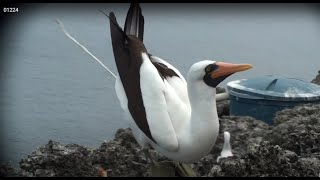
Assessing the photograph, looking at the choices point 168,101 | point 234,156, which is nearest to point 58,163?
point 168,101

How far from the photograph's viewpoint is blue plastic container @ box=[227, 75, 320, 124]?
14.9ft

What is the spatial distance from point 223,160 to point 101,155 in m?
0.85

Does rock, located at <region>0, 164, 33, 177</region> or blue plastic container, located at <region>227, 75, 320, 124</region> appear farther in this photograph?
blue plastic container, located at <region>227, 75, 320, 124</region>

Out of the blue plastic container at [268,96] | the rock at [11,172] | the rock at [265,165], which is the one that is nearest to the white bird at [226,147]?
the rock at [265,165]

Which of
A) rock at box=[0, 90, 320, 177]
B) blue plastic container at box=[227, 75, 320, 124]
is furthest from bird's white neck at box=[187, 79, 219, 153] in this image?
blue plastic container at box=[227, 75, 320, 124]

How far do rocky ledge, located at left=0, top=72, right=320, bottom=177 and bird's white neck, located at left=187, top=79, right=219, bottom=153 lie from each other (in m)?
0.16

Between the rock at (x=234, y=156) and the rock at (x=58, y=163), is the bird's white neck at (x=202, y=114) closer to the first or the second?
the rock at (x=234, y=156)

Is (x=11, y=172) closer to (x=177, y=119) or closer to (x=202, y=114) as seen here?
(x=177, y=119)

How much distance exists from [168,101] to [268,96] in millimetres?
1681

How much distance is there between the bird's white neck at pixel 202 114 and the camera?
2.92m

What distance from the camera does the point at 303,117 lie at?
12.1 feet

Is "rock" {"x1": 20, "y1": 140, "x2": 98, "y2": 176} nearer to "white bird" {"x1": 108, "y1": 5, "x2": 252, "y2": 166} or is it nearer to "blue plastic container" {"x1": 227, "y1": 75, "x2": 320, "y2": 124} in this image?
"white bird" {"x1": 108, "y1": 5, "x2": 252, "y2": 166}

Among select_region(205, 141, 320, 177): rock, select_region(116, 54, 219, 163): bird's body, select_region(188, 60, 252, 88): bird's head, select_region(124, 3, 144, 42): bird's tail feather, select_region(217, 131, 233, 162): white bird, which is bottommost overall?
select_region(217, 131, 233, 162): white bird

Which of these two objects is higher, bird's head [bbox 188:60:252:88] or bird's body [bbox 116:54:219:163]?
bird's head [bbox 188:60:252:88]
